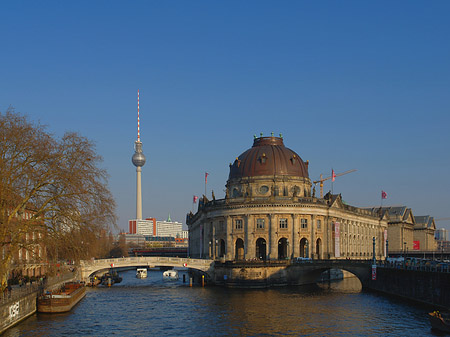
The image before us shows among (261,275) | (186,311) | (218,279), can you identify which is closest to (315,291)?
(261,275)

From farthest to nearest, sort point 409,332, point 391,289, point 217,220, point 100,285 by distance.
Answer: point 217,220, point 100,285, point 391,289, point 409,332

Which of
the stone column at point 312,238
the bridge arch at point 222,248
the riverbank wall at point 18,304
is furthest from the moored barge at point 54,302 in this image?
the stone column at point 312,238

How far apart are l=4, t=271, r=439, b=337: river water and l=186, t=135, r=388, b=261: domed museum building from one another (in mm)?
24279

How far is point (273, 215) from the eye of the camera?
115 metres

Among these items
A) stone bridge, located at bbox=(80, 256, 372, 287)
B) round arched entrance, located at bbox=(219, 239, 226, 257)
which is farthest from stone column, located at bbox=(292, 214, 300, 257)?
round arched entrance, located at bbox=(219, 239, 226, 257)

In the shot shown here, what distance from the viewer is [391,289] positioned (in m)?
86.2

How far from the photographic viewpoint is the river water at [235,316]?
57.0 m

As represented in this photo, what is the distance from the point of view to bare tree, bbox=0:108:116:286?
58.2 m

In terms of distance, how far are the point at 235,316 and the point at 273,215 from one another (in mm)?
49865

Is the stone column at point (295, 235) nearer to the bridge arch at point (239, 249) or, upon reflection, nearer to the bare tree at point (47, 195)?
the bridge arch at point (239, 249)

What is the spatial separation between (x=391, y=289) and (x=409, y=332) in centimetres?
3102

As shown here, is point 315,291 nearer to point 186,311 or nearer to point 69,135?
point 186,311

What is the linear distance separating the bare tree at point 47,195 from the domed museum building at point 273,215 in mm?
52360

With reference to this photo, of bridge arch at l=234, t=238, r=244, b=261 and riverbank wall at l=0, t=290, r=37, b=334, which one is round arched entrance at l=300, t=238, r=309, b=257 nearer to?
bridge arch at l=234, t=238, r=244, b=261
